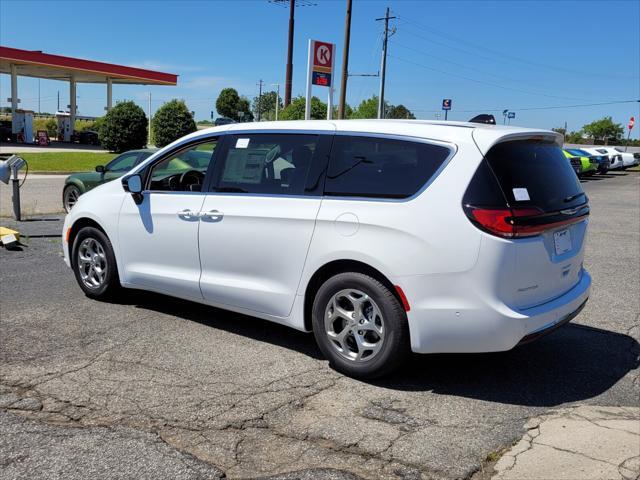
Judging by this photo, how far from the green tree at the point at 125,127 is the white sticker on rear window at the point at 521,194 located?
108 feet

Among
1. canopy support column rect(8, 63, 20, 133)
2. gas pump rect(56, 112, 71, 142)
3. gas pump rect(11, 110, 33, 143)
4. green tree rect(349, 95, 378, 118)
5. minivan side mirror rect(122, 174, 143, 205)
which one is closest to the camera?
minivan side mirror rect(122, 174, 143, 205)

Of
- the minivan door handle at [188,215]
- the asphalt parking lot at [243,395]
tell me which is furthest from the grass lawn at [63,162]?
the minivan door handle at [188,215]

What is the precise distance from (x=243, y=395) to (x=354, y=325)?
89 centimetres

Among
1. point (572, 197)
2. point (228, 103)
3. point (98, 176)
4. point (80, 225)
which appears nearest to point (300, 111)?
point (98, 176)

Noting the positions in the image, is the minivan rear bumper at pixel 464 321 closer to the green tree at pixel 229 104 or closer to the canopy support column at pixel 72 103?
the canopy support column at pixel 72 103

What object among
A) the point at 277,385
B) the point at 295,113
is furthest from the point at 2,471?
the point at 295,113

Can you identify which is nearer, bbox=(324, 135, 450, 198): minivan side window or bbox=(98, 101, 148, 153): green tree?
bbox=(324, 135, 450, 198): minivan side window

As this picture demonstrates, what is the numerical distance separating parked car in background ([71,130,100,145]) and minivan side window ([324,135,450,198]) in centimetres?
4320

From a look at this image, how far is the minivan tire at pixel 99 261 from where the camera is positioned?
5980 mm

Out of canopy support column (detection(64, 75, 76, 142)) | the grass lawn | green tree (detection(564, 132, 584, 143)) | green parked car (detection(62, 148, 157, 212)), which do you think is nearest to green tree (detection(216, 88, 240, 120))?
green tree (detection(564, 132, 584, 143))

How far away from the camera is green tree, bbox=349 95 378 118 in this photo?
234 feet

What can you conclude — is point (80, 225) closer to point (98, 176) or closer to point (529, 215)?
point (529, 215)

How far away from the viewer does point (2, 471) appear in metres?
3.09

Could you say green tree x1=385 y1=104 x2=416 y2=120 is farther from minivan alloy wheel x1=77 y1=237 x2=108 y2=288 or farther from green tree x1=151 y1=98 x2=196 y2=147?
minivan alloy wheel x1=77 y1=237 x2=108 y2=288
